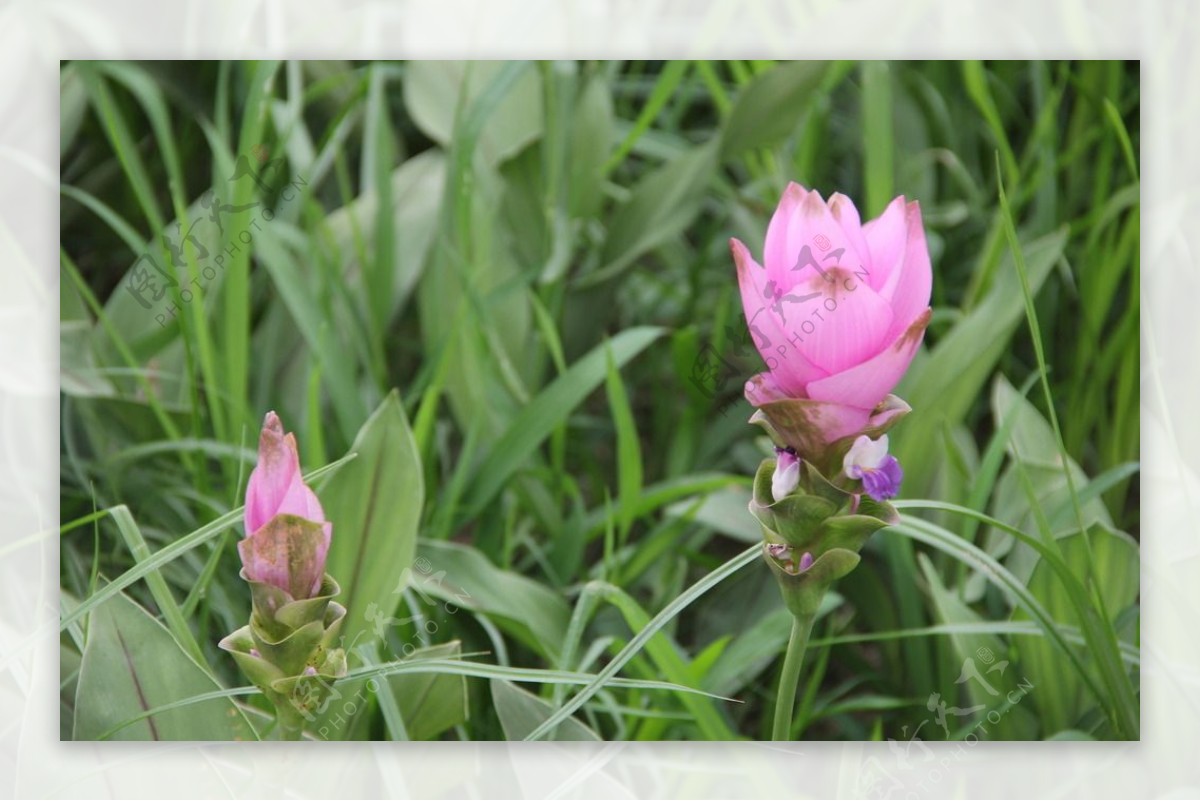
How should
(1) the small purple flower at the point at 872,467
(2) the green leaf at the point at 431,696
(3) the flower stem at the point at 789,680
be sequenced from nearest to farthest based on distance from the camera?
(1) the small purple flower at the point at 872,467 → (3) the flower stem at the point at 789,680 → (2) the green leaf at the point at 431,696

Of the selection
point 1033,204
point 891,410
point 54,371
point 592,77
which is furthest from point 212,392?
point 1033,204

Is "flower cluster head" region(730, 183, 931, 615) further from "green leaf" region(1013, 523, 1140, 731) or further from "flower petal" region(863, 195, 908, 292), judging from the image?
"green leaf" region(1013, 523, 1140, 731)

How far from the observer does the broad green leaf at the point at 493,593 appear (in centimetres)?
91

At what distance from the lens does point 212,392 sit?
3.03 ft

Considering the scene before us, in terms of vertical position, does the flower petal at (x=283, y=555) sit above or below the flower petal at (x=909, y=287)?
below

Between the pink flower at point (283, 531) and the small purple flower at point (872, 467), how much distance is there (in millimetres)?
343

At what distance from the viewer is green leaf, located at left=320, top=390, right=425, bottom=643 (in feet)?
2.91

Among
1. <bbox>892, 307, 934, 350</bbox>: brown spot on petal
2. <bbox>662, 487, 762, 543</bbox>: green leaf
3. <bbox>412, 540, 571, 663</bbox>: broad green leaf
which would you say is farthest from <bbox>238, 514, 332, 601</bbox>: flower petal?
<bbox>892, 307, 934, 350</bbox>: brown spot on petal

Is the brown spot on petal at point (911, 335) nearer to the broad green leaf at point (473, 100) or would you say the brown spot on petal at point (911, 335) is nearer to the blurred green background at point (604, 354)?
the blurred green background at point (604, 354)

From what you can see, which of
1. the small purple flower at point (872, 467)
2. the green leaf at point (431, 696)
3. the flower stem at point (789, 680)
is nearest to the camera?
the small purple flower at point (872, 467)

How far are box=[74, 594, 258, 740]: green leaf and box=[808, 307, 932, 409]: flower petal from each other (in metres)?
0.48

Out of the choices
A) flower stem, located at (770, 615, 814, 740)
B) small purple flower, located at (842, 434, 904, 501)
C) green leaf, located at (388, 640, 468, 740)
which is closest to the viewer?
small purple flower, located at (842, 434, 904, 501)

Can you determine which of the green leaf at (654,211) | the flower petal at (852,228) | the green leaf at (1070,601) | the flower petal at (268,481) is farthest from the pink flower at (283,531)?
the green leaf at (1070,601)

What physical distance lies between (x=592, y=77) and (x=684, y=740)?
0.48 metres
